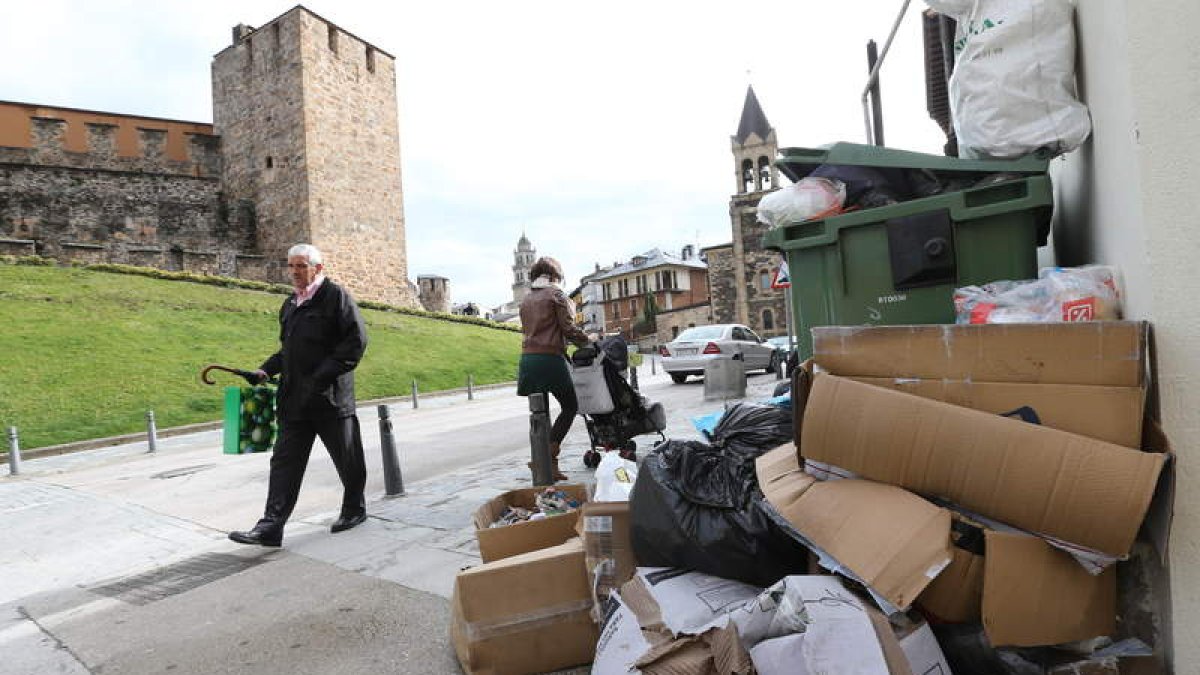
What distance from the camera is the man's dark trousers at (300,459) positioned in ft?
13.0

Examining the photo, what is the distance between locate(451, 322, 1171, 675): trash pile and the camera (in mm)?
1616

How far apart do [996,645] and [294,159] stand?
3326 cm

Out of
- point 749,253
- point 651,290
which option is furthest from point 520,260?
point 749,253

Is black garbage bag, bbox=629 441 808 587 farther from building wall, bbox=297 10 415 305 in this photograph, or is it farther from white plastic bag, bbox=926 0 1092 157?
building wall, bbox=297 10 415 305

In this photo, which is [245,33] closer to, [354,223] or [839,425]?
[354,223]

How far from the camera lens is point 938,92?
11.1m

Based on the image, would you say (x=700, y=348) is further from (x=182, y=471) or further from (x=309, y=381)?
(x=309, y=381)

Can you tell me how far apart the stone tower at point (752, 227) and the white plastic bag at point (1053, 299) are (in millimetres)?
44516

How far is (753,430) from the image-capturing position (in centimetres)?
270

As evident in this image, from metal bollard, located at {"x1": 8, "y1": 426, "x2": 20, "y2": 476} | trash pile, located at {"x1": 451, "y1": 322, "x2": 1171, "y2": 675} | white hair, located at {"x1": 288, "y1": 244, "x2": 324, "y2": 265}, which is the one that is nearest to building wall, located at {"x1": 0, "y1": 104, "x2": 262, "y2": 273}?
metal bollard, located at {"x1": 8, "y1": 426, "x2": 20, "y2": 476}

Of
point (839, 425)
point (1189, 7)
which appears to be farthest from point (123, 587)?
point (1189, 7)

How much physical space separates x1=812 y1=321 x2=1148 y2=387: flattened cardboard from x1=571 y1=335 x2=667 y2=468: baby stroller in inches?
117

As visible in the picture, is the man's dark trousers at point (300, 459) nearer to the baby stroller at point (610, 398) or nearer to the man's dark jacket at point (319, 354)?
the man's dark jacket at point (319, 354)

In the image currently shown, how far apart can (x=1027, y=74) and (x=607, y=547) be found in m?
2.34
